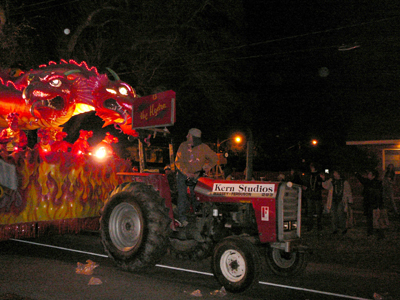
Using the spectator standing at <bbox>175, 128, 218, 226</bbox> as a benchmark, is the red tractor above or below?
below

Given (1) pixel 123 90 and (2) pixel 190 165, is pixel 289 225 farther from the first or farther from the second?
(1) pixel 123 90

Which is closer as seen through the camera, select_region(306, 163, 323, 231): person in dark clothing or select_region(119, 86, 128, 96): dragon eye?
select_region(306, 163, 323, 231): person in dark clothing

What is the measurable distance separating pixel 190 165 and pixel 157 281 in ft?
5.78

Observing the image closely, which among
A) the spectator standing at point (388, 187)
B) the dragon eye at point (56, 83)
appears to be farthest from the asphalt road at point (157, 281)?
the spectator standing at point (388, 187)

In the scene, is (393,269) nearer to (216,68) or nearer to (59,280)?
(59,280)

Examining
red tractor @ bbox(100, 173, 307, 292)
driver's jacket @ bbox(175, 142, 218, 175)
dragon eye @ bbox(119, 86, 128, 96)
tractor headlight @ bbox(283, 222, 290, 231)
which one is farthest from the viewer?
dragon eye @ bbox(119, 86, 128, 96)

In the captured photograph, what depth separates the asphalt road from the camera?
502cm

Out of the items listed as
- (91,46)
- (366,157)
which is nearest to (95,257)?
(91,46)

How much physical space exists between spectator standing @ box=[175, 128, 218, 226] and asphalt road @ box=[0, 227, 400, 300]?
0.95 meters

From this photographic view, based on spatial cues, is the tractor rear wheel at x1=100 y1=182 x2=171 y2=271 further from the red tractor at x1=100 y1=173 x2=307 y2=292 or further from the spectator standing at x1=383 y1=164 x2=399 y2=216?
the spectator standing at x1=383 y1=164 x2=399 y2=216

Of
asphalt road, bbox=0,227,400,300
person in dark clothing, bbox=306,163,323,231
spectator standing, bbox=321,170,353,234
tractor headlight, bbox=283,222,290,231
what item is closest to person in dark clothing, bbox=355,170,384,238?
spectator standing, bbox=321,170,353,234

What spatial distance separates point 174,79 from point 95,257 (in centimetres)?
1426

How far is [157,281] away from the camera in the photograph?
5.64 meters

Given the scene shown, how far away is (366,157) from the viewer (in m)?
24.0
